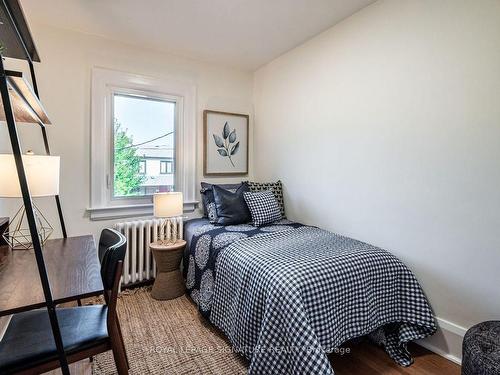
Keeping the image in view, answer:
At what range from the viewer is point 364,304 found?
166 centimetres

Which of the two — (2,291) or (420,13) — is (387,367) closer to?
(2,291)

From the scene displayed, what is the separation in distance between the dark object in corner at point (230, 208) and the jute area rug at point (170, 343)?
0.83 meters

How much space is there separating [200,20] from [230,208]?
5.47ft

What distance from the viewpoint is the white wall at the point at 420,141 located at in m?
1.55

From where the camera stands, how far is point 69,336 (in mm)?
1171

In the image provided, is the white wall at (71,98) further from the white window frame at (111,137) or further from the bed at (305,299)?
the bed at (305,299)

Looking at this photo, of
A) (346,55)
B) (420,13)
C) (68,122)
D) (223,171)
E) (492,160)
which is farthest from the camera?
(223,171)

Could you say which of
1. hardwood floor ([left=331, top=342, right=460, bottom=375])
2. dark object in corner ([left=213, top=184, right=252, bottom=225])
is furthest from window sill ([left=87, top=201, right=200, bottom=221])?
hardwood floor ([left=331, top=342, right=460, bottom=375])

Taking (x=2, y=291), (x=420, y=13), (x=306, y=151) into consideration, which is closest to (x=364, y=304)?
(x=306, y=151)

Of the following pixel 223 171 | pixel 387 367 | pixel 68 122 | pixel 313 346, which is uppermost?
pixel 68 122

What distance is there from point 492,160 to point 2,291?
239cm

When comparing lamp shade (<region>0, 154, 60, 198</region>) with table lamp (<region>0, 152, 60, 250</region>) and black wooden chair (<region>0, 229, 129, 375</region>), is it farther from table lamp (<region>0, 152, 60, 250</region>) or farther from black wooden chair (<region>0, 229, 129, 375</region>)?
black wooden chair (<region>0, 229, 129, 375</region>)

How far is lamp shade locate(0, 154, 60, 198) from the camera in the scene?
4.80 ft

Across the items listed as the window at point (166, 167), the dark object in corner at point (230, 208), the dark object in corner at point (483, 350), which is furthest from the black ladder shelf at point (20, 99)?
the dark object in corner at point (483, 350)
